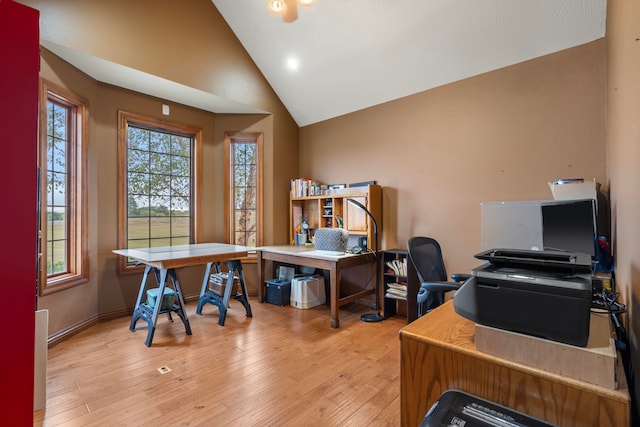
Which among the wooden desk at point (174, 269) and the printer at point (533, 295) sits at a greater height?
the printer at point (533, 295)

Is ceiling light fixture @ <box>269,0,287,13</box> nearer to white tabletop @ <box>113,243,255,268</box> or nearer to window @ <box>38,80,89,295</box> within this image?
window @ <box>38,80,89,295</box>

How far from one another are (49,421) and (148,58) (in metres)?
3.19

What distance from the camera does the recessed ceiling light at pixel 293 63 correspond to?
3916 mm

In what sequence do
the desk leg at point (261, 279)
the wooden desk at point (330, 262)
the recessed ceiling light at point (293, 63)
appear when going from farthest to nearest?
the desk leg at point (261, 279), the recessed ceiling light at point (293, 63), the wooden desk at point (330, 262)

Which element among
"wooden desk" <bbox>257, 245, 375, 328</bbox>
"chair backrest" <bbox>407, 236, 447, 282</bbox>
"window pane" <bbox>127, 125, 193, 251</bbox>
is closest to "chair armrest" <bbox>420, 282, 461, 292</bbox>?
"chair backrest" <bbox>407, 236, 447, 282</bbox>

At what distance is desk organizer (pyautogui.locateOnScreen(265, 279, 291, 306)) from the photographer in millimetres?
4004

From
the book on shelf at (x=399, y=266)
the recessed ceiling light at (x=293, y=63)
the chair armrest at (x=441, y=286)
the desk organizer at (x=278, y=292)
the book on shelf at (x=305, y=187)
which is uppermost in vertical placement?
the recessed ceiling light at (x=293, y=63)

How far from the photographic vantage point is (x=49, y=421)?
1.79m

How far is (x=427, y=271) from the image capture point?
2623mm

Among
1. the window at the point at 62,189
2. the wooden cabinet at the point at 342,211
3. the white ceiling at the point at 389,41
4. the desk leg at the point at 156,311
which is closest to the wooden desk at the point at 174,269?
the desk leg at the point at 156,311

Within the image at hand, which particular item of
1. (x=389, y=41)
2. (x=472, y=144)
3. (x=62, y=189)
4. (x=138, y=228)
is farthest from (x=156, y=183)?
(x=472, y=144)

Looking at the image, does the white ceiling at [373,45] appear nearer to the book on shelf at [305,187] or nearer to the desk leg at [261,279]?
the book on shelf at [305,187]

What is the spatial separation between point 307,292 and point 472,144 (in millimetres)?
2576

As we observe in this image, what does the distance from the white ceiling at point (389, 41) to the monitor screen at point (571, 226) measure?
1.61 meters
